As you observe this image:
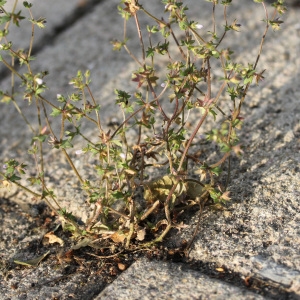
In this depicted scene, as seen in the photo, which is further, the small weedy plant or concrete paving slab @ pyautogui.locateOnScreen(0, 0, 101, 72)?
concrete paving slab @ pyautogui.locateOnScreen(0, 0, 101, 72)

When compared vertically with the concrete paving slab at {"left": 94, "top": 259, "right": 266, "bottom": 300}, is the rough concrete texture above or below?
above

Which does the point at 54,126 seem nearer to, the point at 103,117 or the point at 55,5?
the point at 103,117

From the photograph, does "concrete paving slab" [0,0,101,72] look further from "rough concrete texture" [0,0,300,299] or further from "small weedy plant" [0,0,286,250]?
"small weedy plant" [0,0,286,250]

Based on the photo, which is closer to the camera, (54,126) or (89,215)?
(89,215)

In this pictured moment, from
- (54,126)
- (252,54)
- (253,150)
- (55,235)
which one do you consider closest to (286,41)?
(252,54)

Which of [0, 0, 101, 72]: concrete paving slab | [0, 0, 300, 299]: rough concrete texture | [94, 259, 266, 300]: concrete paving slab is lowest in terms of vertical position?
[94, 259, 266, 300]: concrete paving slab

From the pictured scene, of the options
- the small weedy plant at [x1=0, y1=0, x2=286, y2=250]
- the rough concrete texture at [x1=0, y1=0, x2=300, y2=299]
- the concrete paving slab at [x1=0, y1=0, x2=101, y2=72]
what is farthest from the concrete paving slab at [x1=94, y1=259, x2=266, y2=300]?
the concrete paving slab at [x1=0, y1=0, x2=101, y2=72]

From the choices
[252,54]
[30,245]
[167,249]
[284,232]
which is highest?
[252,54]

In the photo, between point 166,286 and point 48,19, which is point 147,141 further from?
point 48,19

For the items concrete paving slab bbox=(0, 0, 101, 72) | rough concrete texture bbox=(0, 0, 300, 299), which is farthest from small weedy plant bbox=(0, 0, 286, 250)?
concrete paving slab bbox=(0, 0, 101, 72)

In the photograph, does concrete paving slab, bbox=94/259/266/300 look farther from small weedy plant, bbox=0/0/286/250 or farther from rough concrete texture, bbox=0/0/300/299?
small weedy plant, bbox=0/0/286/250
